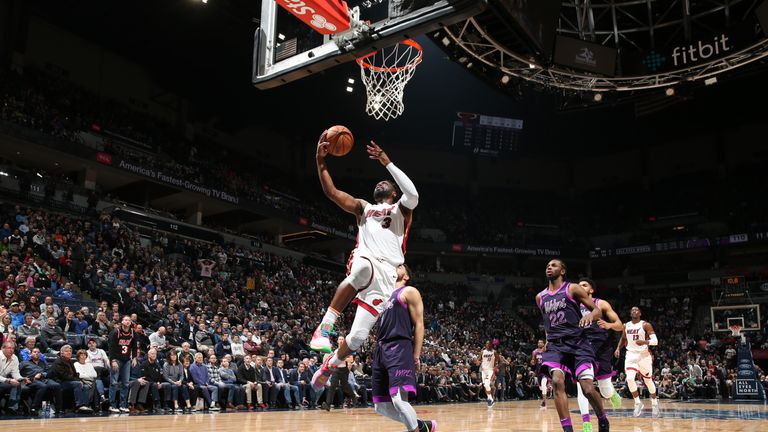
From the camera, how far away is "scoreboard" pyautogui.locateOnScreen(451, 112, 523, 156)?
108 ft

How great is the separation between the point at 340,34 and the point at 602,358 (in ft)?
16.6

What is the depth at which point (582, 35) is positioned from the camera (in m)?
16.1

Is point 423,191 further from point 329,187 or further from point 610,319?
point 329,187

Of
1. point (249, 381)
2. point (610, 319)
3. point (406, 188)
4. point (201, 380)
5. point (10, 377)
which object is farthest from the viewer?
point (249, 381)

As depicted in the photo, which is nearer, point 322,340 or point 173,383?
point 322,340

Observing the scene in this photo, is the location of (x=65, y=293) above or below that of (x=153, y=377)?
above

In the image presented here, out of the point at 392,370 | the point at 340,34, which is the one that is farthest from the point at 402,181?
the point at 340,34

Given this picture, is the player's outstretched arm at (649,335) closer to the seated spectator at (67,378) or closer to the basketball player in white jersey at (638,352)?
the basketball player in white jersey at (638,352)

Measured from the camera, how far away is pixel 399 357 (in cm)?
480

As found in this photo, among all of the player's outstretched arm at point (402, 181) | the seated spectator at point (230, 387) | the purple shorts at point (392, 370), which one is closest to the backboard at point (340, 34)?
the player's outstretched arm at point (402, 181)

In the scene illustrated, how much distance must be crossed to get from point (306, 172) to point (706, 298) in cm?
2231

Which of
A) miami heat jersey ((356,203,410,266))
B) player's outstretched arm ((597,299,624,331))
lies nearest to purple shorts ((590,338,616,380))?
player's outstretched arm ((597,299,624,331))

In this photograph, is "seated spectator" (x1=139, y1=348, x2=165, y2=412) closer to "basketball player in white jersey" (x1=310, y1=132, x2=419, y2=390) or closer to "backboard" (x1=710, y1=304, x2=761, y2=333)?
"basketball player in white jersey" (x1=310, y1=132, x2=419, y2=390)

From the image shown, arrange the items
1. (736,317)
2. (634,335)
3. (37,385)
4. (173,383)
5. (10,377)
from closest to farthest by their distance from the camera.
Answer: (10,377)
(37,385)
(634,335)
(173,383)
(736,317)
